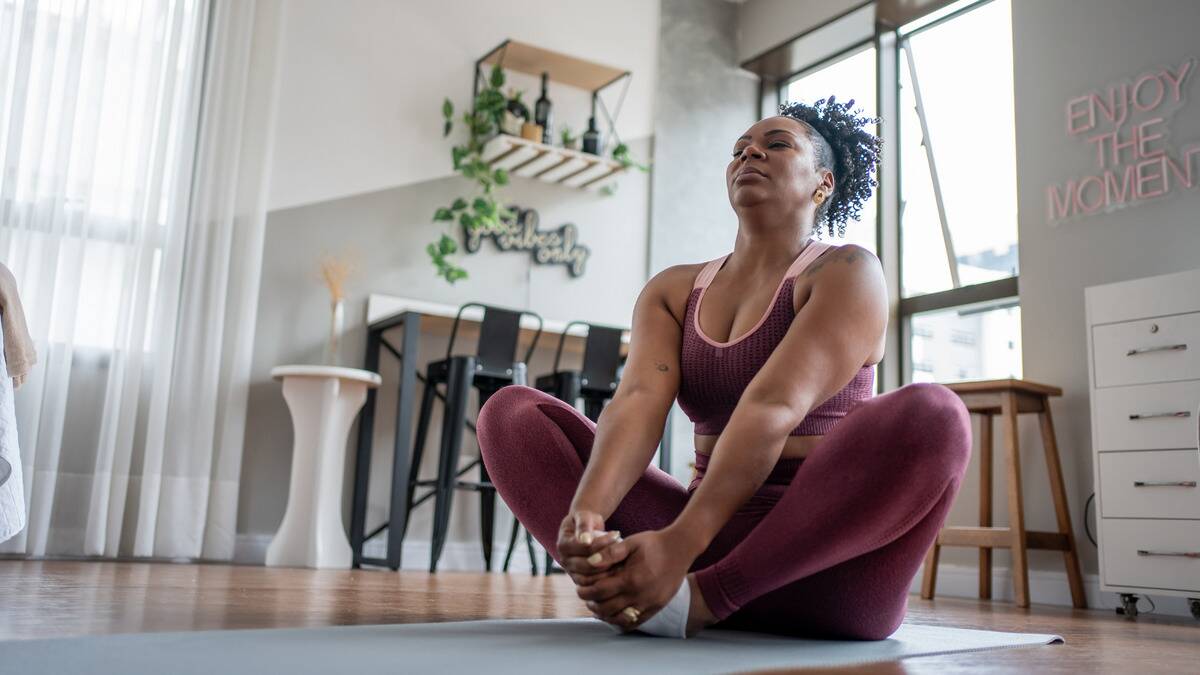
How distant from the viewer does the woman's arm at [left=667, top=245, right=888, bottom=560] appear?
1.22 metres

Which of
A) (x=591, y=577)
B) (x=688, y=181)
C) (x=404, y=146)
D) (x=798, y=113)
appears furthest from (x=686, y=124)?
(x=591, y=577)

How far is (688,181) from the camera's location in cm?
552

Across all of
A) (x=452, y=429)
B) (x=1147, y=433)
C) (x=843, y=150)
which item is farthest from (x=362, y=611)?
(x=1147, y=433)

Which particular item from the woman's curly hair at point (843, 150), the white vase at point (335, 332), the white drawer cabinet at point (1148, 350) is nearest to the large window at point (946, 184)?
the white drawer cabinet at point (1148, 350)

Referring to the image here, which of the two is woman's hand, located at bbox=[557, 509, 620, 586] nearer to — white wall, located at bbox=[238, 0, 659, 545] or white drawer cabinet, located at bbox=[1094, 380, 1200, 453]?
white drawer cabinet, located at bbox=[1094, 380, 1200, 453]

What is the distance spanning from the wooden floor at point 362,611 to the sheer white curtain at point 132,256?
770 mm

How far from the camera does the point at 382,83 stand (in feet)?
15.5

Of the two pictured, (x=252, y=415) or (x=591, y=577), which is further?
(x=252, y=415)

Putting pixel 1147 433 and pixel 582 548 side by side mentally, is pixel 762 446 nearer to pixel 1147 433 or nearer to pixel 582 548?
pixel 582 548

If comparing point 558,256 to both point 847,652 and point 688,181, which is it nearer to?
point 688,181

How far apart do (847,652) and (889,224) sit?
156 inches

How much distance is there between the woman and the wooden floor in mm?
184

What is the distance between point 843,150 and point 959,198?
10.4 feet

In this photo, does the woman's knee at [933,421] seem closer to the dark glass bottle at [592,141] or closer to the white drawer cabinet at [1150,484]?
the white drawer cabinet at [1150,484]
